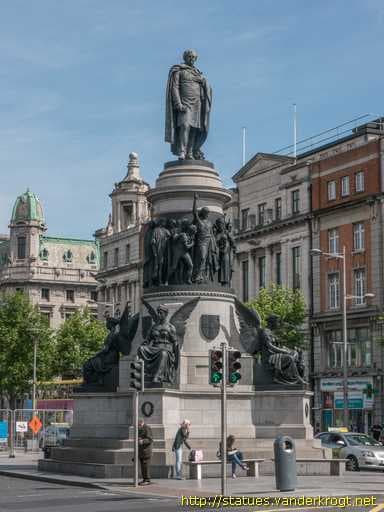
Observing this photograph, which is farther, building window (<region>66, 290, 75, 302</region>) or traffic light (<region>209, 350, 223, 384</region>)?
building window (<region>66, 290, 75, 302</region>)

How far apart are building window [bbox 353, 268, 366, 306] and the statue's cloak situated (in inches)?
1482

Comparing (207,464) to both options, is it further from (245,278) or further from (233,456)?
(245,278)

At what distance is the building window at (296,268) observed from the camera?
8169cm

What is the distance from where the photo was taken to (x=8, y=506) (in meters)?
24.0

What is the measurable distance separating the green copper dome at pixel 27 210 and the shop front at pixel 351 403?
85023 millimetres

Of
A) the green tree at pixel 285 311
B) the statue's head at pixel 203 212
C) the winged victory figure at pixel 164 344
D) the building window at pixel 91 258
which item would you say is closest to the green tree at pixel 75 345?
the green tree at pixel 285 311

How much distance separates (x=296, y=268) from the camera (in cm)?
8212

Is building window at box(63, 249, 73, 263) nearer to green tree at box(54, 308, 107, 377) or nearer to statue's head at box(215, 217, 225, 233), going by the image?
green tree at box(54, 308, 107, 377)

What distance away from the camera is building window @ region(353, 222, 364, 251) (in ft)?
246

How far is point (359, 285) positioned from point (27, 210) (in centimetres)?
8846

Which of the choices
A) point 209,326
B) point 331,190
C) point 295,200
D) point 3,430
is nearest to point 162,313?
point 209,326

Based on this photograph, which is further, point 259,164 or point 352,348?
point 259,164

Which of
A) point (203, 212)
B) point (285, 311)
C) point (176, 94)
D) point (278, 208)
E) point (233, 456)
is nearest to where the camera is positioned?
point (233, 456)

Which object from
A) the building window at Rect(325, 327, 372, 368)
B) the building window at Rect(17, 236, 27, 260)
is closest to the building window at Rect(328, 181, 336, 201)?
the building window at Rect(325, 327, 372, 368)
